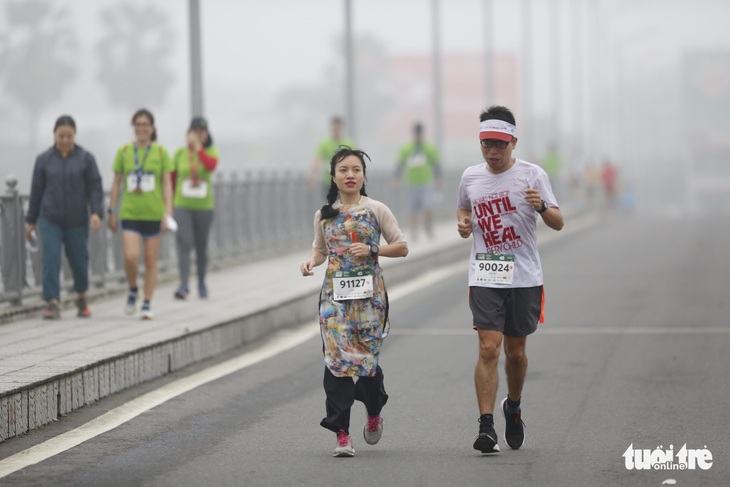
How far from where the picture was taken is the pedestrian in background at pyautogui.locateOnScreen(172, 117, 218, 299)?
15.9 m

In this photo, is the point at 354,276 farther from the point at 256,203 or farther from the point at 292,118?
the point at 292,118

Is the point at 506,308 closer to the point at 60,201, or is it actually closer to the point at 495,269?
the point at 495,269

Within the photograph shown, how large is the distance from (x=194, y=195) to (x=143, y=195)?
195 centimetres

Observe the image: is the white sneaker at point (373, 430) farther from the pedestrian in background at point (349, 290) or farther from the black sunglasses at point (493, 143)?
the black sunglasses at point (493, 143)

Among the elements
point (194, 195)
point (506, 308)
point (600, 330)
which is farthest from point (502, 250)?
point (194, 195)

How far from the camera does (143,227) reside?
14.2 meters

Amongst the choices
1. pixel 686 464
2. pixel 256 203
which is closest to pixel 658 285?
pixel 256 203

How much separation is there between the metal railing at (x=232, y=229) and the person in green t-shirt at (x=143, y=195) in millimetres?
1044

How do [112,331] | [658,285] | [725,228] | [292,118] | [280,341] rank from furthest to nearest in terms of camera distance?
[292,118]
[725,228]
[658,285]
[280,341]
[112,331]

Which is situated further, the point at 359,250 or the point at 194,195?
the point at 194,195

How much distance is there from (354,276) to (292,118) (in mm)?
88567

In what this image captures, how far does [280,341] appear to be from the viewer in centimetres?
1434

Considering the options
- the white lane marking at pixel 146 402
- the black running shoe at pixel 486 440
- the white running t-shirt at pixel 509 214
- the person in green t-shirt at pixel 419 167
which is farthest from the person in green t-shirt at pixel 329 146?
the black running shoe at pixel 486 440

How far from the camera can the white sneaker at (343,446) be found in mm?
8273
